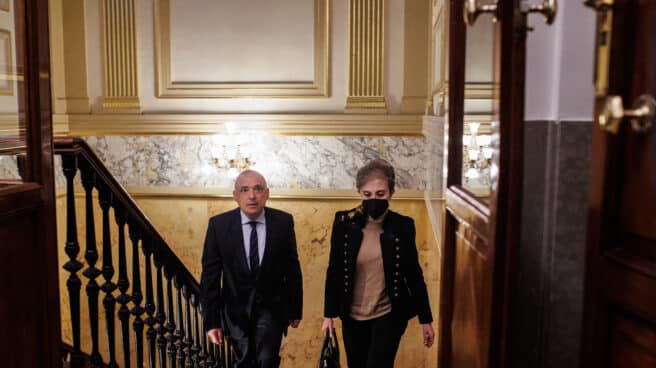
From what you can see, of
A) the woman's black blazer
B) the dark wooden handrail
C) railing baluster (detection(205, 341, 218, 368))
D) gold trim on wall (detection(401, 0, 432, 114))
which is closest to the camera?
the dark wooden handrail

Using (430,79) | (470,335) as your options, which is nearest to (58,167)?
(430,79)

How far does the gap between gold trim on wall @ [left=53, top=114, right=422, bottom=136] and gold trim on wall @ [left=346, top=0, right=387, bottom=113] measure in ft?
0.60

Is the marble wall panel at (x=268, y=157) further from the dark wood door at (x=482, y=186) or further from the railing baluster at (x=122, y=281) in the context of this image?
the dark wood door at (x=482, y=186)

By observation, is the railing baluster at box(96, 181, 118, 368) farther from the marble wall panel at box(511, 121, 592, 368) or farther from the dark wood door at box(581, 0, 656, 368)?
the dark wood door at box(581, 0, 656, 368)

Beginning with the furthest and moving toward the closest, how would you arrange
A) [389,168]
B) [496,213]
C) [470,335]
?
[389,168], [470,335], [496,213]

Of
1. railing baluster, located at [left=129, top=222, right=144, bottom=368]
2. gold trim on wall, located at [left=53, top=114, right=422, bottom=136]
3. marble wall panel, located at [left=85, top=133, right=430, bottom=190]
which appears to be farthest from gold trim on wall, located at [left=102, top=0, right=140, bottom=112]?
railing baluster, located at [left=129, top=222, right=144, bottom=368]

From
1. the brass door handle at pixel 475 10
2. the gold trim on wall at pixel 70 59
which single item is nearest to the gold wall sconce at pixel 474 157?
the brass door handle at pixel 475 10

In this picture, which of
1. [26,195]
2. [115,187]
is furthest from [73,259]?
[26,195]

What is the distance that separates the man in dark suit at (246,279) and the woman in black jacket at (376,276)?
1.33ft

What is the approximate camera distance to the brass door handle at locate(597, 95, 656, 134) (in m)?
1.02

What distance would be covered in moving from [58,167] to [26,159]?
6.07 meters

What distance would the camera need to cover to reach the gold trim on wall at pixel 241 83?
7445mm

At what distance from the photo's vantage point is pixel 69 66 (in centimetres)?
793

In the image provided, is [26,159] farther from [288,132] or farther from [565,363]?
[288,132]
